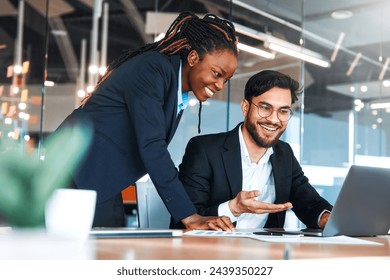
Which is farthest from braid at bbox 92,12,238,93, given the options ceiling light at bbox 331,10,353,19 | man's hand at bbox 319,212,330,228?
ceiling light at bbox 331,10,353,19

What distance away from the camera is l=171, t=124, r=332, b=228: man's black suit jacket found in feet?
7.19

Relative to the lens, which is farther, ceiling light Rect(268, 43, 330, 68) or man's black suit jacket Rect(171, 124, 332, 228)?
ceiling light Rect(268, 43, 330, 68)

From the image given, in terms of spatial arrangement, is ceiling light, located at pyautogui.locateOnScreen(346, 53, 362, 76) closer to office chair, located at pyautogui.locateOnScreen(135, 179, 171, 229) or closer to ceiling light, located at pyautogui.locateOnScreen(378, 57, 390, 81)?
ceiling light, located at pyautogui.locateOnScreen(378, 57, 390, 81)

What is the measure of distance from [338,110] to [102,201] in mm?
4847

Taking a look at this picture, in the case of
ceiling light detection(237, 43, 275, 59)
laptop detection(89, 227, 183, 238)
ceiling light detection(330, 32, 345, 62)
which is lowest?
laptop detection(89, 227, 183, 238)

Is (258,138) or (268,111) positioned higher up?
(268,111)

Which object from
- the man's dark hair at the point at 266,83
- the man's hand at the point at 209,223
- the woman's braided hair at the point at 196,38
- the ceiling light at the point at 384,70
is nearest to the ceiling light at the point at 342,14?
the ceiling light at the point at 384,70

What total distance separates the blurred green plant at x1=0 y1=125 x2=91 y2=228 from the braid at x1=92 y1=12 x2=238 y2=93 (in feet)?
0.81

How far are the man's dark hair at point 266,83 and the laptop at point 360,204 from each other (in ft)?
3.28

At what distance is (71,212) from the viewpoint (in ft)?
3.18

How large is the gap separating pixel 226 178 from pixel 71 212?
132 centimetres

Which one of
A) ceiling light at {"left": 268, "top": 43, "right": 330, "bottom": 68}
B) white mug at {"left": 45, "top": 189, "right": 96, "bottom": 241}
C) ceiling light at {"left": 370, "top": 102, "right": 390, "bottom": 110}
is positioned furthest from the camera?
ceiling light at {"left": 370, "top": 102, "right": 390, "bottom": 110}

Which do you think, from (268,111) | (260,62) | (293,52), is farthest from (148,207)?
(293,52)

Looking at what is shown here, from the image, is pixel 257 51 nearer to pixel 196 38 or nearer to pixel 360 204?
pixel 196 38
